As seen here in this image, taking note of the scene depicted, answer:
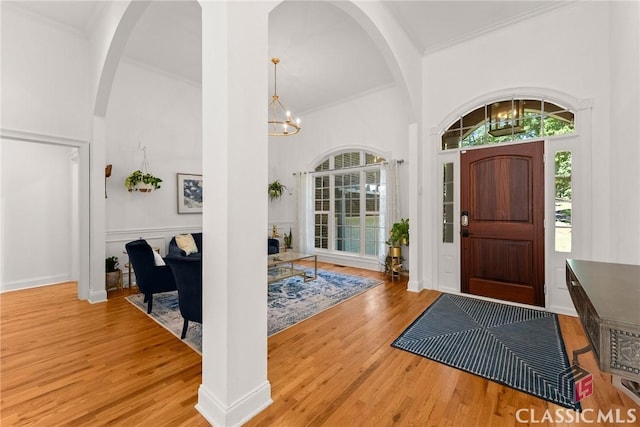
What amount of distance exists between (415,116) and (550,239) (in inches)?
94.0

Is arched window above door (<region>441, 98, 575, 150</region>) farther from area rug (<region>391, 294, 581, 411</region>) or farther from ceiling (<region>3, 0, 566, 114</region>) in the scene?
area rug (<region>391, 294, 581, 411</region>)

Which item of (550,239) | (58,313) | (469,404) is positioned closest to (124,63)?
(58,313)

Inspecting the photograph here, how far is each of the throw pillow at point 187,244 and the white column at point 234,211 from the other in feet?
10.4

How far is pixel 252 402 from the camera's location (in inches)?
66.4

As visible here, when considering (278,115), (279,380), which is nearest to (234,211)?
(279,380)

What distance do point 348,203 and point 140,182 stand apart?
3.95m

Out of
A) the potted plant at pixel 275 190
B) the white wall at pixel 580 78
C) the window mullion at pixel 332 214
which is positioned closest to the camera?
the white wall at pixel 580 78

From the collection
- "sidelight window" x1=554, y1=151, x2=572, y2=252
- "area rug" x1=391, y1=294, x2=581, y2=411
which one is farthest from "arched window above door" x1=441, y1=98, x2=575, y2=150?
"area rug" x1=391, y1=294, x2=581, y2=411

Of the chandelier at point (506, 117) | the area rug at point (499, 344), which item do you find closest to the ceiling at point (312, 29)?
the chandelier at point (506, 117)

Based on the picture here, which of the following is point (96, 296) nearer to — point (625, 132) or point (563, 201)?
point (563, 201)

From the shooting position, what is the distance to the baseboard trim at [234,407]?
5.16 ft

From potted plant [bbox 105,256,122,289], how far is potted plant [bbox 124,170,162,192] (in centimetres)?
114

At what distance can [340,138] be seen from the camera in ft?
20.1

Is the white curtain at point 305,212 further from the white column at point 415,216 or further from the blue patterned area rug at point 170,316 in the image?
the blue patterned area rug at point 170,316
